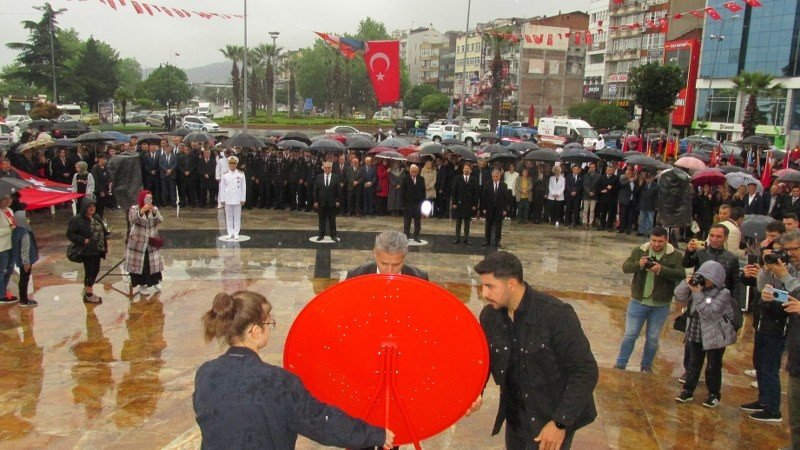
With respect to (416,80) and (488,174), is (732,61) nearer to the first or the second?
(488,174)

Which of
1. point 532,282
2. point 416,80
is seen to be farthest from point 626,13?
point 532,282

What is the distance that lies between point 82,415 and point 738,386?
597 cm

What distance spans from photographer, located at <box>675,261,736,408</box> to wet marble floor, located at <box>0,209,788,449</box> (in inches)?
8.9

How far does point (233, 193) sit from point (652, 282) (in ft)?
26.8

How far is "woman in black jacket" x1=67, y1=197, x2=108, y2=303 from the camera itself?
25.4 feet

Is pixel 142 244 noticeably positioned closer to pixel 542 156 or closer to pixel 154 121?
pixel 542 156

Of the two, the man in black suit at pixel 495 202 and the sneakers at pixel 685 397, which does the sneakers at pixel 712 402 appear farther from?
the man in black suit at pixel 495 202

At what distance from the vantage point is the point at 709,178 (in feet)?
43.3

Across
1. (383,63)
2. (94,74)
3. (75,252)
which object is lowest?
(75,252)

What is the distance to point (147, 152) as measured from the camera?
49.6 ft

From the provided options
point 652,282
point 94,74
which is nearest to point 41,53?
point 94,74

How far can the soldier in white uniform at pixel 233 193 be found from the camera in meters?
11.8

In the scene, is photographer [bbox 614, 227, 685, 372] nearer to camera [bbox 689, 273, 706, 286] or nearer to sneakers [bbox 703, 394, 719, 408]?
camera [bbox 689, 273, 706, 286]

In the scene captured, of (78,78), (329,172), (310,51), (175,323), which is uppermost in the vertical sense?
(310,51)
